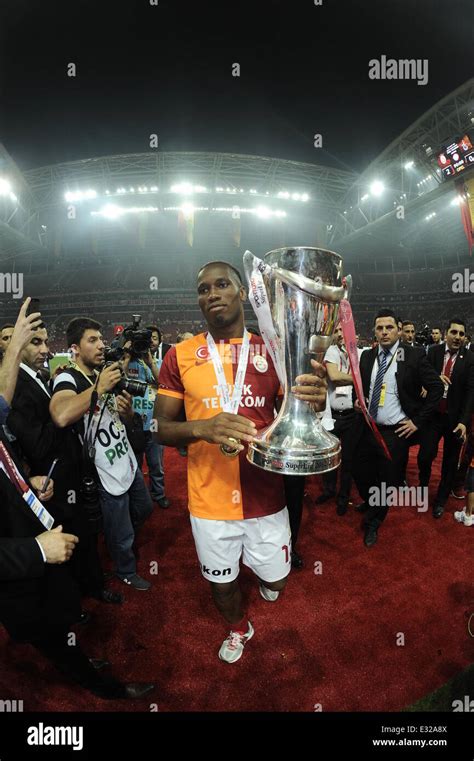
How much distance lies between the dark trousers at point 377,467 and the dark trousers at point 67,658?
7.73ft

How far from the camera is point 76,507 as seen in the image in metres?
2.05

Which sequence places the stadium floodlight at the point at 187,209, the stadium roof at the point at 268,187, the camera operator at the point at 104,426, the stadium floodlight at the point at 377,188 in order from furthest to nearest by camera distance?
the stadium floodlight at the point at 187,209 → the stadium floodlight at the point at 377,188 → the stadium roof at the point at 268,187 → the camera operator at the point at 104,426

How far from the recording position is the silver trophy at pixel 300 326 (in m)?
1.03

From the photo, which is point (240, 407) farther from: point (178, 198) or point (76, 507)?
point (178, 198)

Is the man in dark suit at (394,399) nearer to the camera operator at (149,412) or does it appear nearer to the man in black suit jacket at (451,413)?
the man in black suit jacket at (451,413)

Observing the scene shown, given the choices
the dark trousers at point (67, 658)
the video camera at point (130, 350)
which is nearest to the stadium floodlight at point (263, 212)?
the video camera at point (130, 350)

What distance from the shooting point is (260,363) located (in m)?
1.62

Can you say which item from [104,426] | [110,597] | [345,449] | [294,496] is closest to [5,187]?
[104,426]

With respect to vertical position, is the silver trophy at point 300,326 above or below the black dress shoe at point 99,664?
above

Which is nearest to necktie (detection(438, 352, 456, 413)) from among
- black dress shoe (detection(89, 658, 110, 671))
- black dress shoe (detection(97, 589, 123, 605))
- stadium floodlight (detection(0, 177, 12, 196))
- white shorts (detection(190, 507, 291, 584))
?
white shorts (detection(190, 507, 291, 584))

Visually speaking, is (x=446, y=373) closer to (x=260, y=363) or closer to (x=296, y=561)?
(x=296, y=561)

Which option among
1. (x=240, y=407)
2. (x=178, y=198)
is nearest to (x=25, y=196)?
(x=178, y=198)

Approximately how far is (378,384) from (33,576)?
280 cm

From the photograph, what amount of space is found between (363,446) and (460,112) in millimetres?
14441
